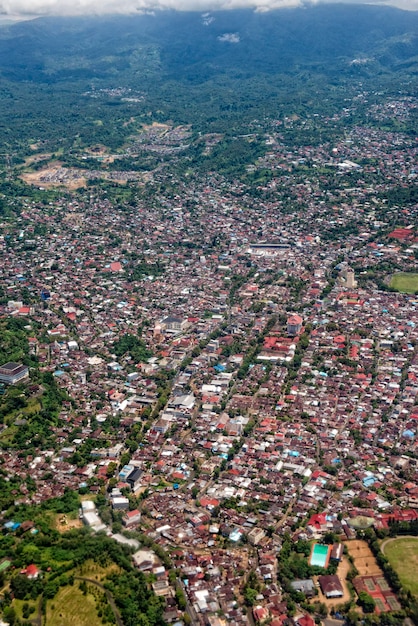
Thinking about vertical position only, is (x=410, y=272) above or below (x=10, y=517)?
below

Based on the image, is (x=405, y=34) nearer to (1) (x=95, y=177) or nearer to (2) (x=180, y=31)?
(2) (x=180, y=31)

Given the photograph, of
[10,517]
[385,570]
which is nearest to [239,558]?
[385,570]

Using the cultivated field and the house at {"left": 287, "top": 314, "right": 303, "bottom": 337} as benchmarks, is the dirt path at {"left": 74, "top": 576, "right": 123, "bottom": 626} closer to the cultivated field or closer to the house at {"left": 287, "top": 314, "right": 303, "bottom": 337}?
the cultivated field

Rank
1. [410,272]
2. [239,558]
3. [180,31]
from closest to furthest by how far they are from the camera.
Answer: [239,558], [410,272], [180,31]

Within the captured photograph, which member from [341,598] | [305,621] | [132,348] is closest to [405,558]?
[341,598]

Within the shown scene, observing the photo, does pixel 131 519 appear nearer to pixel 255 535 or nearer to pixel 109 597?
pixel 109 597

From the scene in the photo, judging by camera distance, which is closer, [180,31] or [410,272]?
[410,272]

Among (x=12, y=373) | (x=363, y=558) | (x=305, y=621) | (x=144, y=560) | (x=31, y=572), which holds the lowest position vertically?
(x=363, y=558)
